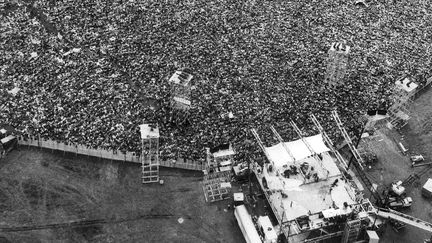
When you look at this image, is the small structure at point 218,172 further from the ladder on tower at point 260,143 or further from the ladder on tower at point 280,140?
the ladder on tower at point 280,140

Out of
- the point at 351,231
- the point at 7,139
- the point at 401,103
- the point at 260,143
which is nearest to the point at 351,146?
the point at 260,143

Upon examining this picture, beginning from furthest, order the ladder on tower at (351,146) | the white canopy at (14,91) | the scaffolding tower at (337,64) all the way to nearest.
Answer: the scaffolding tower at (337,64)
the white canopy at (14,91)
the ladder on tower at (351,146)

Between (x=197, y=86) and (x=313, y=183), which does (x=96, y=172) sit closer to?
(x=197, y=86)

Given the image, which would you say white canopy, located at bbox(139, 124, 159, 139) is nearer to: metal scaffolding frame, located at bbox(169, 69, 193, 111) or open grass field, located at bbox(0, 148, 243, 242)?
open grass field, located at bbox(0, 148, 243, 242)

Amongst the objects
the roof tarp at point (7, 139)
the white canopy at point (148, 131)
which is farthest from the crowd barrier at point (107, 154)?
the white canopy at point (148, 131)

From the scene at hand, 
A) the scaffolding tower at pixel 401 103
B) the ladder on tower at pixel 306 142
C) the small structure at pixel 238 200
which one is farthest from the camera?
the scaffolding tower at pixel 401 103
